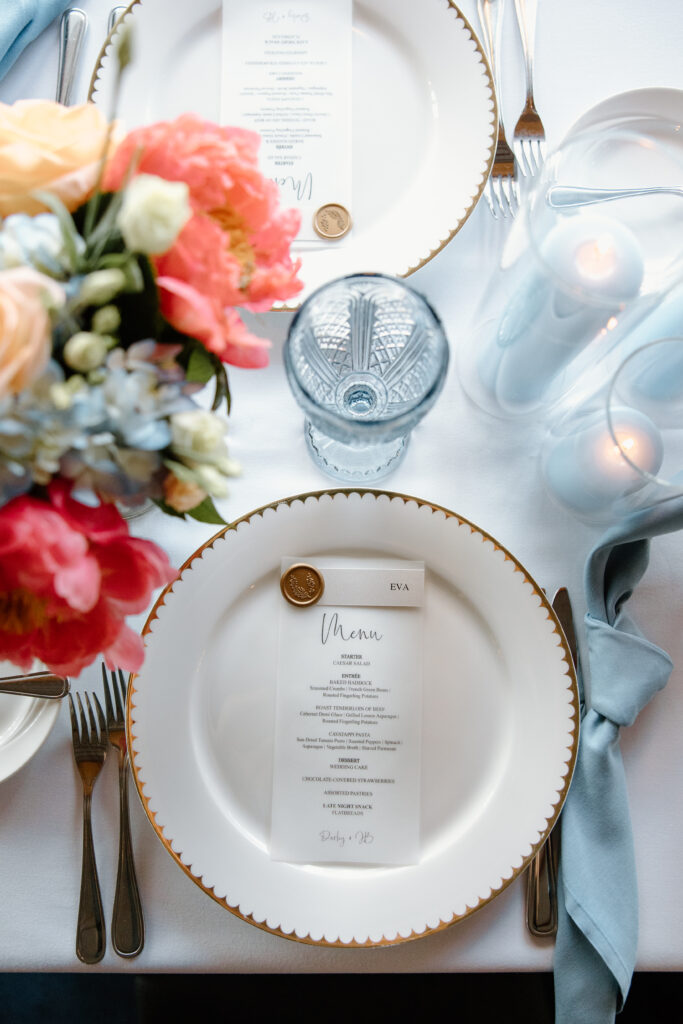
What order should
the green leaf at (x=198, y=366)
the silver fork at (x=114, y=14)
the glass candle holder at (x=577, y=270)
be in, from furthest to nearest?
the silver fork at (x=114, y=14), the glass candle holder at (x=577, y=270), the green leaf at (x=198, y=366)

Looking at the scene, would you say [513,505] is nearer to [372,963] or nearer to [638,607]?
[638,607]

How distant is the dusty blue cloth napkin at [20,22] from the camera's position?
0.70 m

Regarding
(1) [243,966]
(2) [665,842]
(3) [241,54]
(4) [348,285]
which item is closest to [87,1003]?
(1) [243,966]

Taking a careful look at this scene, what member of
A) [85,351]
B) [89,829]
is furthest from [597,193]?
[89,829]

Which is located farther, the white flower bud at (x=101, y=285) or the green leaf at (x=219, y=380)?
the green leaf at (x=219, y=380)

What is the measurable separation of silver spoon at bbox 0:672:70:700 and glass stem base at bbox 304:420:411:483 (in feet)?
1.03

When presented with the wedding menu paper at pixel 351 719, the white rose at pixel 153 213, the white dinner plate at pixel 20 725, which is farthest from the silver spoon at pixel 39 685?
the white rose at pixel 153 213

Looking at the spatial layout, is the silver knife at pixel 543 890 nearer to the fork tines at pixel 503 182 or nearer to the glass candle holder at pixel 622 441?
the glass candle holder at pixel 622 441

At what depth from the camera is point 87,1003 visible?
1.07 m

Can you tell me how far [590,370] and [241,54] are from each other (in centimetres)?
49

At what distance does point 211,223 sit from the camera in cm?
36

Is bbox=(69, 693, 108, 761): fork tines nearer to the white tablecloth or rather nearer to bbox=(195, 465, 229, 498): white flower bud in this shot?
the white tablecloth

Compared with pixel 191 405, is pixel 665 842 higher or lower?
lower

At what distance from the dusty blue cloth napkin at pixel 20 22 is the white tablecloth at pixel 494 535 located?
2 cm
